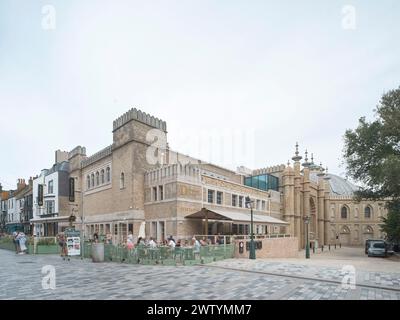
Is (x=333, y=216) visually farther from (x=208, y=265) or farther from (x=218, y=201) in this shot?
(x=208, y=265)

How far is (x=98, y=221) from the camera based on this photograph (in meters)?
34.8

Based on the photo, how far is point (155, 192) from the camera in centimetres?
2889

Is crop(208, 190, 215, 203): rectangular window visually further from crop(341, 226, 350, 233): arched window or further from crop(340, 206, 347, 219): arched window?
crop(341, 226, 350, 233): arched window

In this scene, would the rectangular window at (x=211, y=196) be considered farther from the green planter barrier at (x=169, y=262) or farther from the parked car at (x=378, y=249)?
the parked car at (x=378, y=249)

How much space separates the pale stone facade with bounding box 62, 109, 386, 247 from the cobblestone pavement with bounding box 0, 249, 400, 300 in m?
9.33

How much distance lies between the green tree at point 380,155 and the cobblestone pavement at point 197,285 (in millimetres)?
15103

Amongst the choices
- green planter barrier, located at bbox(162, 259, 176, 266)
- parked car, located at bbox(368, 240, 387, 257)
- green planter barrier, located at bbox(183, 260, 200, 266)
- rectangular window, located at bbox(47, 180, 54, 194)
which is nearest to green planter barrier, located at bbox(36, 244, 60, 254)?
green planter barrier, located at bbox(162, 259, 176, 266)

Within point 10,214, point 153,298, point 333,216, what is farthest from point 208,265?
point 10,214

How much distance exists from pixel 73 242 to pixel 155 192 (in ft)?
27.3

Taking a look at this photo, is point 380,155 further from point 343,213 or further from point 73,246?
point 343,213

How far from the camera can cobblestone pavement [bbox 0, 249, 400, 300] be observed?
9.87 metres

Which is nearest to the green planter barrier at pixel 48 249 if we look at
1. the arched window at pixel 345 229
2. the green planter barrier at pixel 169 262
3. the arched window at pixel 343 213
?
the green planter barrier at pixel 169 262

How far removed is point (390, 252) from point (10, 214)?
64640 mm

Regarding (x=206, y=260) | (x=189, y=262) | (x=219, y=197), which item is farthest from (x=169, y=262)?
(x=219, y=197)
